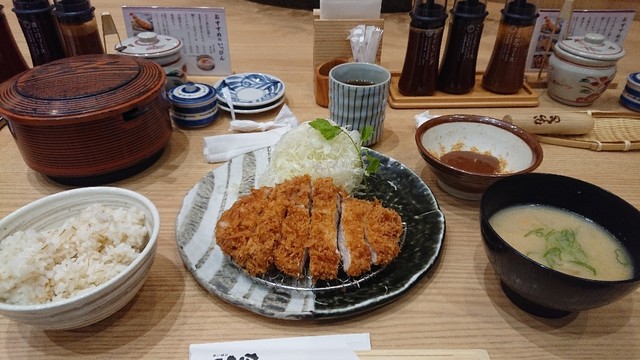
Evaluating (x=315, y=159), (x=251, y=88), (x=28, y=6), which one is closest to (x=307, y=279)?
(x=315, y=159)

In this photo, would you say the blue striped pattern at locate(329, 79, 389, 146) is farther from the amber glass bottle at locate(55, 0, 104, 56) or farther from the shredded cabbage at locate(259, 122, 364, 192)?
the amber glass bottle at locate(55, 0, 104, 56)

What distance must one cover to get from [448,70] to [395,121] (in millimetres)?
427

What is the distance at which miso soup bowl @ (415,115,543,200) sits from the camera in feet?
4.88

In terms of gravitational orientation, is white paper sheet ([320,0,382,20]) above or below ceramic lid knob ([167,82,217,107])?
above

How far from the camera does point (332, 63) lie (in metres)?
2.16

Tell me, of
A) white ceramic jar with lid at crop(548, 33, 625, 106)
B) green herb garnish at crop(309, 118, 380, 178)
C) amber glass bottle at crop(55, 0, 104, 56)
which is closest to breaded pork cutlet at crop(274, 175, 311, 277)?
green herb garnish at crop(309, 118, 380, 178)

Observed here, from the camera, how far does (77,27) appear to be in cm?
195

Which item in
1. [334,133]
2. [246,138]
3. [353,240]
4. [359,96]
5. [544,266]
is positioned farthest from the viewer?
[246,138]

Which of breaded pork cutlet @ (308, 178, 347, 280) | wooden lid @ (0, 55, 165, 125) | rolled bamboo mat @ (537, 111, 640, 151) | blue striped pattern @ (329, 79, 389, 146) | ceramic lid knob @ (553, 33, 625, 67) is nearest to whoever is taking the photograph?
breaded pork cutlet @ (308, 178, 347, 280)

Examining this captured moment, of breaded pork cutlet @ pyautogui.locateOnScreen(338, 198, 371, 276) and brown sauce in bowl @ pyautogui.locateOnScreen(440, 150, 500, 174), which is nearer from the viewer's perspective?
breaded pork cutlet @ pyautogui.locateOnScreen(338, 198, 371, 276)

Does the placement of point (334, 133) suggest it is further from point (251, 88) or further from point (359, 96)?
point (251, 88)

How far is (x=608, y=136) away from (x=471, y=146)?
0.75m

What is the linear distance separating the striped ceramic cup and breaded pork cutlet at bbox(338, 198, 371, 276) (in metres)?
0.52

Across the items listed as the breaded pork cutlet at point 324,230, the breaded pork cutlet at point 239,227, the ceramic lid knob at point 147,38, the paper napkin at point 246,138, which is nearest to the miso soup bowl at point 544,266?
the breaded pork cutlet at point 324,230
